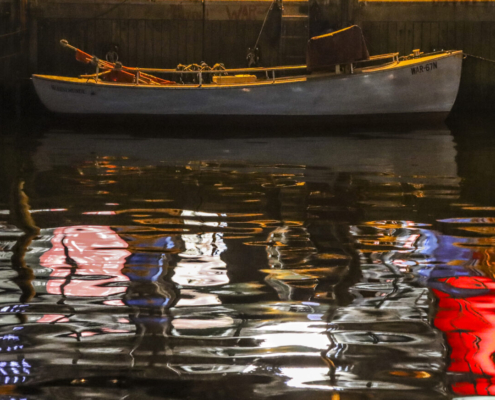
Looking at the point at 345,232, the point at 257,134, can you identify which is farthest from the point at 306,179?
the point at 257,134

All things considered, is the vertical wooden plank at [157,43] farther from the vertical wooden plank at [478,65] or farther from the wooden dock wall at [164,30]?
the vertical wooden plank at [478,65]

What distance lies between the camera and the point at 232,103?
16.2 m

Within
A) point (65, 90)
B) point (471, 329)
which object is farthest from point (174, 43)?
point (471, 329)

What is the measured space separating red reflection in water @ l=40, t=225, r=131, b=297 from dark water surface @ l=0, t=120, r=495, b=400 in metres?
0.02

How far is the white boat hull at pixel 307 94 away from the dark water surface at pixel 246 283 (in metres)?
5.49

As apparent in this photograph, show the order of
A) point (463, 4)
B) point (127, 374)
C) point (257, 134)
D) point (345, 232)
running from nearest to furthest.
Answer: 1. point (127, 374)
2. point (345, 232)
3. point (257, 134)
4. point (463, 4)

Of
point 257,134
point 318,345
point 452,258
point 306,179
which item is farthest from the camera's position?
point 257,134

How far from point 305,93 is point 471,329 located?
12103 mm

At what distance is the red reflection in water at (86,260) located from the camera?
5.26 meters

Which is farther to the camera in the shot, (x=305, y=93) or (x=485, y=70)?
(x=485, y=70)

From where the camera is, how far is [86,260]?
597cm

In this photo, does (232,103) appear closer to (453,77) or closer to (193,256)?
(453,77)

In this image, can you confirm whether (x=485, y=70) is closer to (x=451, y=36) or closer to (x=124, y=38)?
(x=451, y=36)

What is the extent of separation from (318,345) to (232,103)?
12.4 m
